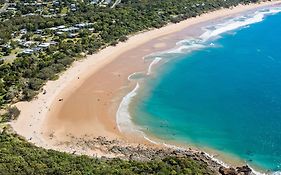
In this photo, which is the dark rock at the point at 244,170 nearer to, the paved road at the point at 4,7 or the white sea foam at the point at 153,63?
the white sea foam at the point at 153,63

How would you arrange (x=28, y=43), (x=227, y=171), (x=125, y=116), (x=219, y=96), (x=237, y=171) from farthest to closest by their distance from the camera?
(x=28, y=43), (x=219, y=96), (x=125, y=116), (x=237, y=171), (x=227, y=171)

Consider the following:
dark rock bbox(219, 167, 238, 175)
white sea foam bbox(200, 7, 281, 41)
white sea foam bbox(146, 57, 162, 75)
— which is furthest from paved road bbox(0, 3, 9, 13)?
dark rock bbox(219, 167, 238, 175)

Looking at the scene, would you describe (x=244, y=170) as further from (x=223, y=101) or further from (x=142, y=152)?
(x=223, y=101)

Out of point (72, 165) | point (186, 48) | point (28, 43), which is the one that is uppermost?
point (72, 165)

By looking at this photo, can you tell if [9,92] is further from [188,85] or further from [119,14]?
[119,14]

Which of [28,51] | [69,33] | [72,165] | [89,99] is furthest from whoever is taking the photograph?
[69,33]

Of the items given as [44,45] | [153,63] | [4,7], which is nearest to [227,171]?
[153,63]

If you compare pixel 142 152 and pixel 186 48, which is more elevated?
pixel 142 152

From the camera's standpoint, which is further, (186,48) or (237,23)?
(237,23)
